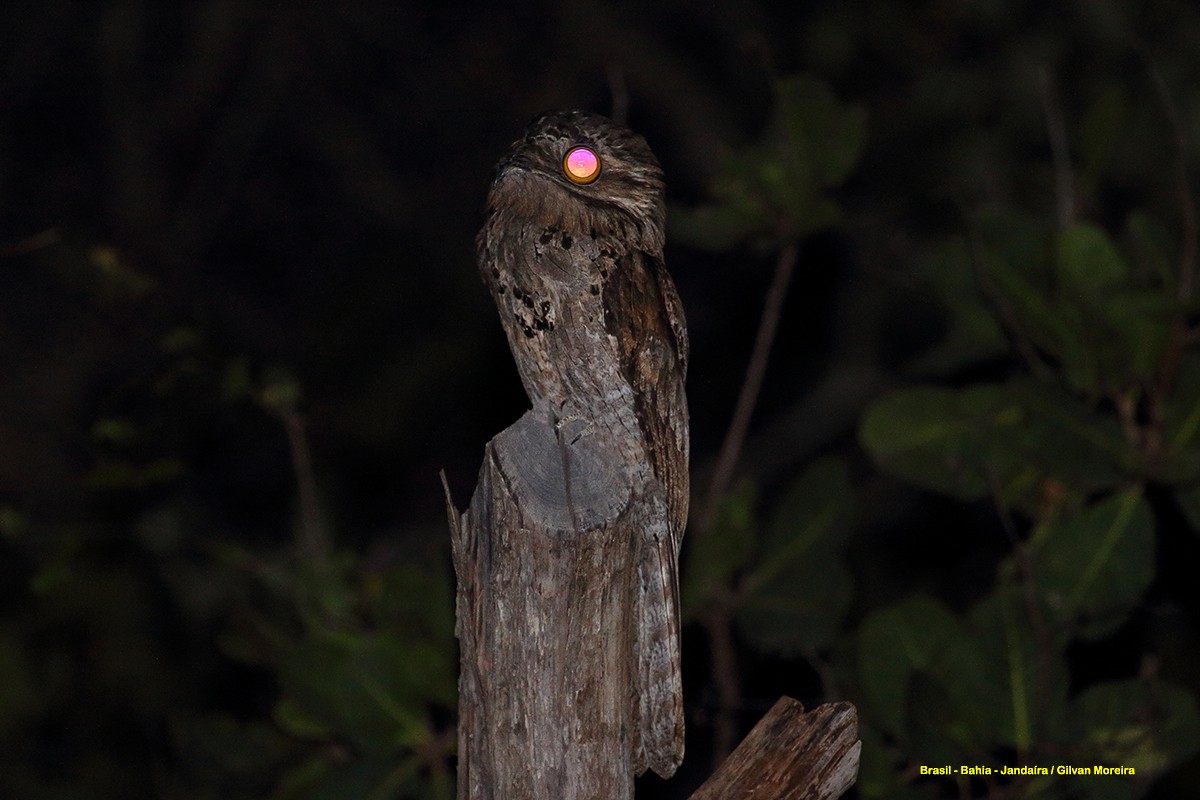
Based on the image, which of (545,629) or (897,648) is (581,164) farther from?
(897,648)

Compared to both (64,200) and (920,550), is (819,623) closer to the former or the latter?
(920,550)

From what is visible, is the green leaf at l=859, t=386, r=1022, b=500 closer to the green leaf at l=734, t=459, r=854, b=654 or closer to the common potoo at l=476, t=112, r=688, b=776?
the green leaf at l=734, t=459, r=854, b=654

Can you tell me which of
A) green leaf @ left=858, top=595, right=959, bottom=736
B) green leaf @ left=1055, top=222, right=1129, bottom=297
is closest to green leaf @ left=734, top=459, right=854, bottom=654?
green leaf @ left=858, top=595, right=959, bottom=736

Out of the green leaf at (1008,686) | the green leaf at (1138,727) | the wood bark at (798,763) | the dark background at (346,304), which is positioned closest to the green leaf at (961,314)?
the dark background at (346,304)

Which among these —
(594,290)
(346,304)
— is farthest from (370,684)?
(346,304)

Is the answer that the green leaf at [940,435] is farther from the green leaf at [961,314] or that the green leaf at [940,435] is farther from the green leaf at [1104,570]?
the green leaf at [1104,570]
